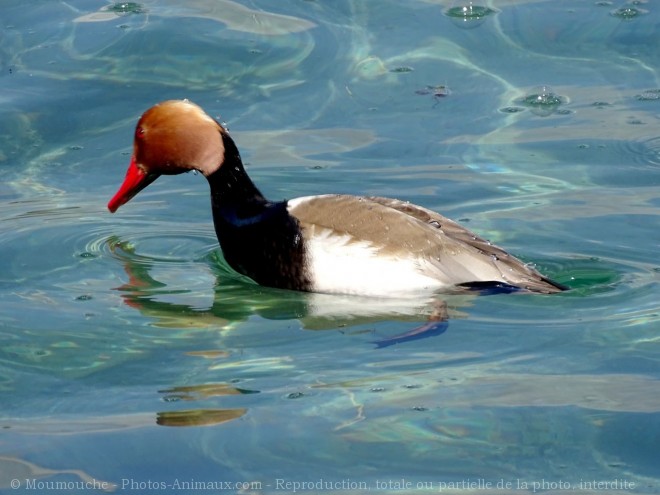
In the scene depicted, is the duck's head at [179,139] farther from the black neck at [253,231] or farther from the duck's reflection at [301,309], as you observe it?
the duck's reflection at [301,309]

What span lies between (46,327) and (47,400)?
0.85 m

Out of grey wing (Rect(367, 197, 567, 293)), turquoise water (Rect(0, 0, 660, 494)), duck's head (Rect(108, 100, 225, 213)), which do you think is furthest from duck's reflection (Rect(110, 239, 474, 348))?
duck's head (Rect(108, 100, 225, 213))

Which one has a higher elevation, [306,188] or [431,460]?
[306,188]

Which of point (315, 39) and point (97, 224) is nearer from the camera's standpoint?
point (97, 224)

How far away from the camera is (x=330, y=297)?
21.6 feet

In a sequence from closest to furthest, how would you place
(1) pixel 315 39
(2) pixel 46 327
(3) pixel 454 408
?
(3) pixel 454 408 → (2) pixel 46 327 → (1) pixel 315 39

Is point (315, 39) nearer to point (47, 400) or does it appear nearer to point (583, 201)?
point (583, 201)

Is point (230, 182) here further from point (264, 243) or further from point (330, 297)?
point (330, 297)

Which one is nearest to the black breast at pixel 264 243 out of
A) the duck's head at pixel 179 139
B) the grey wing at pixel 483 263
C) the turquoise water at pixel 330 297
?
the turquoise water at pixel 330 297

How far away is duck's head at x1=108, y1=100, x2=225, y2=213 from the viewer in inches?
277

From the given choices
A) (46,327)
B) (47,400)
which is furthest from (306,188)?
(47,400)

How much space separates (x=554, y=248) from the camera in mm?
7324

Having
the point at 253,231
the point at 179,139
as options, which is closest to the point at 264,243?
the point at 253,231

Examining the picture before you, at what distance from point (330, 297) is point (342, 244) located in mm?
271
